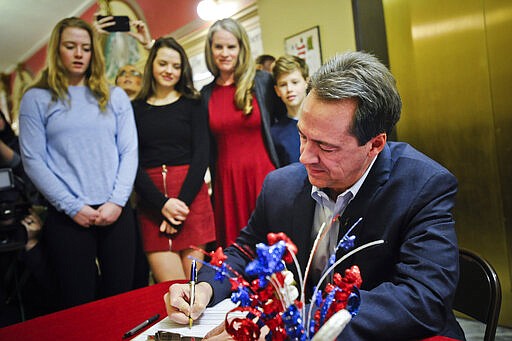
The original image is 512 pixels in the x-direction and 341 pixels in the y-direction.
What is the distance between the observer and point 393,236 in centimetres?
114

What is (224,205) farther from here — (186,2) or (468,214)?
(186,2)

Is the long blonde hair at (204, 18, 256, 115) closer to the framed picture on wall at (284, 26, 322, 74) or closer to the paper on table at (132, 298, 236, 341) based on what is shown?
the framed picture on wall at (284, 26, 322, 74)

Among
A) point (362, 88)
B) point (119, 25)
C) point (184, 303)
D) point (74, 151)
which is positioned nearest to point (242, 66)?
point (119, 25)

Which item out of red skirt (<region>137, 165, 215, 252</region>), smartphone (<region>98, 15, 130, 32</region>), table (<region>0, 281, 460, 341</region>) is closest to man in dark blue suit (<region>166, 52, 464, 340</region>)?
table (<region>0, 281, 460, 341</region>)

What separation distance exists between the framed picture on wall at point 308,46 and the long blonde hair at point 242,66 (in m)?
0.78

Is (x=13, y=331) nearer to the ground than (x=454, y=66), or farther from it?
nearer to the ground

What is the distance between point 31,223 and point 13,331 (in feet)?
4.67

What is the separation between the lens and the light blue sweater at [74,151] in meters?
2.17

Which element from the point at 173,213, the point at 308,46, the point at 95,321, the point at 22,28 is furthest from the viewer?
the point at 308,46

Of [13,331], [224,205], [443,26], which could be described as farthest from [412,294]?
[443,26]

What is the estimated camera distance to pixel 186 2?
141 inches

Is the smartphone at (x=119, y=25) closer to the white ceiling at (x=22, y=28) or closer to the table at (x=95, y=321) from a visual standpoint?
the white ceiling at (x=22, y=28)

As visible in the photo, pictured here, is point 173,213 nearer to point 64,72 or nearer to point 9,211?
point 9,211

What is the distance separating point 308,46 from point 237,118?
3.36ft
